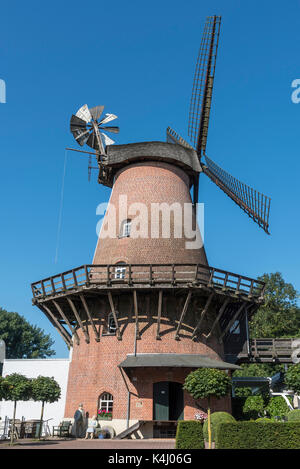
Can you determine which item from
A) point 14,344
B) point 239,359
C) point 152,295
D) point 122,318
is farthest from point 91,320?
point 14,344

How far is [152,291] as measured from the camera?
60.2 feet

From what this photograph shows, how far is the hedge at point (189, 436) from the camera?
11109mm

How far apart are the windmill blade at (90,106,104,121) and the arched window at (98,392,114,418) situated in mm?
15278

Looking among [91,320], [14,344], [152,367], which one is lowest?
[152,367]

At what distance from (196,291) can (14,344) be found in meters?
39.1

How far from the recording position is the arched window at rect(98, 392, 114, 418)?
1728 cm

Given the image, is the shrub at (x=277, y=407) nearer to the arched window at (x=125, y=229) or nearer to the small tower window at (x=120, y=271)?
the small tower window at (x=120, y=271)

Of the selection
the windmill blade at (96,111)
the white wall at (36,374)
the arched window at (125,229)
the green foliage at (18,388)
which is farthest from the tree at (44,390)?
the windmill blade at (96,111)

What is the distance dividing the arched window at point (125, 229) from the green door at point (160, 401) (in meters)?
6.92
